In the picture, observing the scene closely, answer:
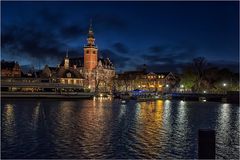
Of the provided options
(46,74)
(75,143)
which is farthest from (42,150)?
(46,74)

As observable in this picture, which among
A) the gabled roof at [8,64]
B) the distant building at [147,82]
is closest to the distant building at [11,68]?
the gabled roof at [8,64]

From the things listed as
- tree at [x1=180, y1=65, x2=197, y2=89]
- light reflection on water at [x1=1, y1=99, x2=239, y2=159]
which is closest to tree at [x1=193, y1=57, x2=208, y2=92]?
tree at [x1=180, y1=65, x2=197, y2=89]

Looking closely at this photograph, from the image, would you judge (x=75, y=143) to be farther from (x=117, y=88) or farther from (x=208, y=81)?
(x=117, y=88)

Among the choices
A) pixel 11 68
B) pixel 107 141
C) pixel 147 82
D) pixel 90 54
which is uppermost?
pixel 90 54

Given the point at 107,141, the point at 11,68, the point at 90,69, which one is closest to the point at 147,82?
the point at 90,69

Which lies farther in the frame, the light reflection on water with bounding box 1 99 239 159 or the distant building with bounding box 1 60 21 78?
the distant building with bounding box 1 60 21 78

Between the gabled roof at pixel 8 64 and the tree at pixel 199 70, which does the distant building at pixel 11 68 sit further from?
the tree at pixel 199 70

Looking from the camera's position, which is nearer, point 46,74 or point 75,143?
point 75,143

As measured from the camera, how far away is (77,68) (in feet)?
615

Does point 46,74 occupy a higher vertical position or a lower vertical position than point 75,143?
higher

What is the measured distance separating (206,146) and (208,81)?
5077 inches

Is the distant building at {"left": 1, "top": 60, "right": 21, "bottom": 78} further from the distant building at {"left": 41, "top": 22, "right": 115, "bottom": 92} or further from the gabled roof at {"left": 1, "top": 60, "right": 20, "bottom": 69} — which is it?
the distant building at {"left": 41, "top": 22, "right": 115, "bottom": 92}

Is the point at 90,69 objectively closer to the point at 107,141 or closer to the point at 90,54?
the point at 90,54

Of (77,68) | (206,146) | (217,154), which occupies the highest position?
(77,68)
